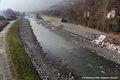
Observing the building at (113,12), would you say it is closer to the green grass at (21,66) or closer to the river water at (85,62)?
the river water at (85,62)

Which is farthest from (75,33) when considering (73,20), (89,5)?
(73,20)

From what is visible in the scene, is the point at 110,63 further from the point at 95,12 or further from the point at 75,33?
the point at 95,12

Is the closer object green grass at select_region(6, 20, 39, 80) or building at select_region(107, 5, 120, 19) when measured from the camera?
green grass at select_region(6, 20, 39, 80)

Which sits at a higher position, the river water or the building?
the building

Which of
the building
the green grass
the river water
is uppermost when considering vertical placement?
the building

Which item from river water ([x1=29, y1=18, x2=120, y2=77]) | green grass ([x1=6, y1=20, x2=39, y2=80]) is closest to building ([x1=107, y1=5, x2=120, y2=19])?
river water ([x1=29, y1=18, x2=120, y2=77])

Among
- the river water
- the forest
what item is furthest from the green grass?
the forest

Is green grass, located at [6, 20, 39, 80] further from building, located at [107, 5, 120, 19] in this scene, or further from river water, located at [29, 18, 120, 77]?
building, located at [107, 5, 120, 19]

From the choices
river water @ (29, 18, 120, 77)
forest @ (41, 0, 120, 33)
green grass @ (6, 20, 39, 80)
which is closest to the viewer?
green grass @ (6, 20, 39, 80)

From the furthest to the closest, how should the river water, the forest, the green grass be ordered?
the forest
the river water
the green grass

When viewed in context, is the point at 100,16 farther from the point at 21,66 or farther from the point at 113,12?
the point at 21,66

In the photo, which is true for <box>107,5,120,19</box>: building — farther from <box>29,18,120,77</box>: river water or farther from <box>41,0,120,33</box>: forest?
<box>29,18,120,77</box>: river water

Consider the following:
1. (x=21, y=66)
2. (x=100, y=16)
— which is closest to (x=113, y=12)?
(x=100, y=16)
